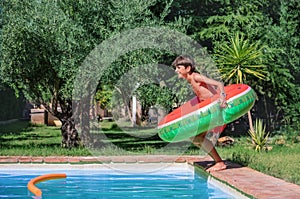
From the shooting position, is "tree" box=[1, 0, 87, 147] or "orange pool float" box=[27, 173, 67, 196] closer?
"orange pool float" box=[27, 173, 67, 196]

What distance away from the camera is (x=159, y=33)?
1487 cm

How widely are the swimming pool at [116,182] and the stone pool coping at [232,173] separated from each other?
0.58 feet

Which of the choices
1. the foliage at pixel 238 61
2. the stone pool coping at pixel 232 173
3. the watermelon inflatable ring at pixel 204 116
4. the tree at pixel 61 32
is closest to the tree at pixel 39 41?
the tree at pixel 61 32

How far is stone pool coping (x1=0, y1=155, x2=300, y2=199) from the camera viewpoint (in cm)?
763

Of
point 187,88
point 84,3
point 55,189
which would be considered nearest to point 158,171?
point 55,189

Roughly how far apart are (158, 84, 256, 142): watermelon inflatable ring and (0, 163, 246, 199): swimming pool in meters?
1.07

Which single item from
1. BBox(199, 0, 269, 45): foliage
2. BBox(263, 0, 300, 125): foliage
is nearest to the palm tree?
BBox(199, 0, 269, 45): foliage

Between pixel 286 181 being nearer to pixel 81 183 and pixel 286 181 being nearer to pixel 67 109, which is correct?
pixel 81 183

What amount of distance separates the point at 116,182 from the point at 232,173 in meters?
2.53

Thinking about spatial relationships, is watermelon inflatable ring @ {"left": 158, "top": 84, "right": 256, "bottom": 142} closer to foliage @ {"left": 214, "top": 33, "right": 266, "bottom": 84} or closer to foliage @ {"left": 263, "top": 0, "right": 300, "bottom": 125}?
foliage @ {"left": 214, "top": 33, "right": 266, "bottom": 84}

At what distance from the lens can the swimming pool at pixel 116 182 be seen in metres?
9.53

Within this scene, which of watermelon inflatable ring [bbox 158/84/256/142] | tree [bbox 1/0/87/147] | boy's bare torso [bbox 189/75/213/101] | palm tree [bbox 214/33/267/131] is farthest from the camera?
palm tree [bbox 214/33/267/131]

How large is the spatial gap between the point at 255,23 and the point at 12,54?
10.7 m

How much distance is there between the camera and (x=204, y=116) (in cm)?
984
